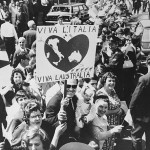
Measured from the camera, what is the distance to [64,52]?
3834 mm

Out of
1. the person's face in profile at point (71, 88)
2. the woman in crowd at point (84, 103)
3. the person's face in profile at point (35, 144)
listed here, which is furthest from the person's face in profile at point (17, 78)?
the person's face in profile at point (35, 144)

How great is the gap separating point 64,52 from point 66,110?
726 mm

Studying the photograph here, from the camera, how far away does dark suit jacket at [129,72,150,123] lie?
4172 millimetres

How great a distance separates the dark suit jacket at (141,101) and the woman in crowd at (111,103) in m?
0.19

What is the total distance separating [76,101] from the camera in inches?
160

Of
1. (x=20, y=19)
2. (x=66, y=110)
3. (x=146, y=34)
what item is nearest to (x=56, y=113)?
(x=66, y=110)

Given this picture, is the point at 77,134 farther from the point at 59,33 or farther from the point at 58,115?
the point at 59,33

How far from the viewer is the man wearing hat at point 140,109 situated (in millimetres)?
4176

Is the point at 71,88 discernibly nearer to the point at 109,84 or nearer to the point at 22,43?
the point at 109,84

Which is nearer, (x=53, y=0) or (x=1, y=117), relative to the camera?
(x=1, y=117)

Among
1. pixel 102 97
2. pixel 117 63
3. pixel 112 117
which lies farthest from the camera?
pixel 117 63

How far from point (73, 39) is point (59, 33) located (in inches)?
8.5

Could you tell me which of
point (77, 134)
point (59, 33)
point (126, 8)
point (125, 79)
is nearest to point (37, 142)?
point (77, 134)

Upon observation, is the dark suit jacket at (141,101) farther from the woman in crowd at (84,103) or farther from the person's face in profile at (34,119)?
the person's face in profile at (34,119)
